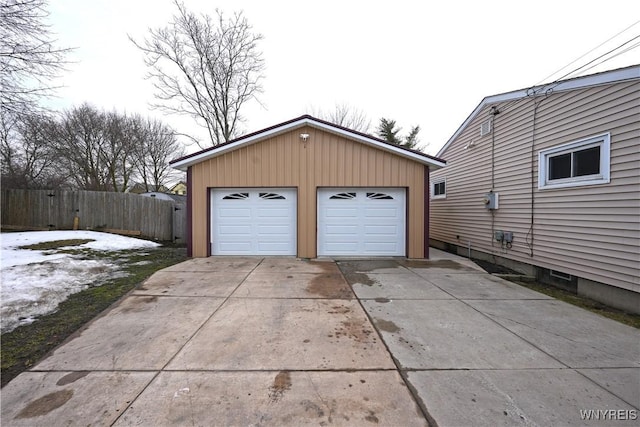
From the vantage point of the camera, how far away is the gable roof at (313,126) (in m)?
6.93

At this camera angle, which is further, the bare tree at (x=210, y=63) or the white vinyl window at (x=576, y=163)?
the bare tree at (x=210, y=63)

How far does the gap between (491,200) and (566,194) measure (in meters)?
1.94

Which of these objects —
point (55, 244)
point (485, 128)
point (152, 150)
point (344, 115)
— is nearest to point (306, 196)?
point (485, 128)

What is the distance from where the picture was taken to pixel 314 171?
7.14 meters

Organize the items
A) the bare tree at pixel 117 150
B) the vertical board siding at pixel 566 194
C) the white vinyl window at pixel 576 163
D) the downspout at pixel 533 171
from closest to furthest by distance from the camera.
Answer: the vertical board siding at pixel 566 194 < the white vinyl window at pixel 576 163 < the downspout at pixel 533 171 < the bare tree at pixel 117 150

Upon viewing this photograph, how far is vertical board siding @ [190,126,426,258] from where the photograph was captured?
7109mm

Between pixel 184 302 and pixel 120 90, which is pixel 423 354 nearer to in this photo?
pixel 184 302

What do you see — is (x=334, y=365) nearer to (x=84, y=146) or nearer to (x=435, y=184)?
(x=435, y=184)

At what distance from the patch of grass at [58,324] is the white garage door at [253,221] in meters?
2.10

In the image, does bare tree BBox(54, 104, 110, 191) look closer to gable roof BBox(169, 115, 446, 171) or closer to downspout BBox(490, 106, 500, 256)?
gable roof BBox(169, 115, 446, 171)

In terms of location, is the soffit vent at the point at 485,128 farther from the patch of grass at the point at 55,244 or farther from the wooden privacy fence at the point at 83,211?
the patch of grass at the point at 55,244

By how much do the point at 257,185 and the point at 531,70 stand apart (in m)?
9.49

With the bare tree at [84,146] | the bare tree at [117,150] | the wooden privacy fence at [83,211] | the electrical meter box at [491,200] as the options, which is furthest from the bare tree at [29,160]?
the electrical meter box at [491,200]

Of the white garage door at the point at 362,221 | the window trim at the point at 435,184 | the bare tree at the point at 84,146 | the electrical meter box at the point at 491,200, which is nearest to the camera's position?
the electrical meter box at the point at 491,200
